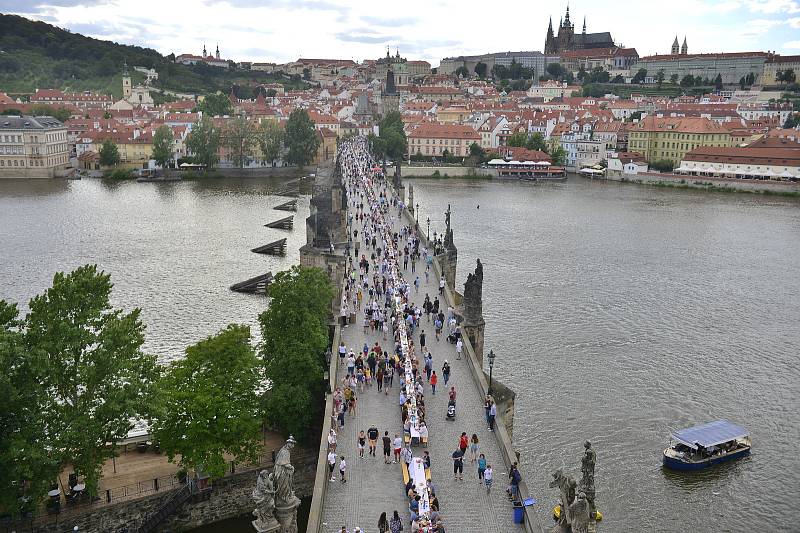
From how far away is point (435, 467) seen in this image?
49.6ft

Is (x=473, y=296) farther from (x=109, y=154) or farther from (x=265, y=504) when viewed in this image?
(x=109, y=154)

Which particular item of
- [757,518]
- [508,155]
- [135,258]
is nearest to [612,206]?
[508,155]

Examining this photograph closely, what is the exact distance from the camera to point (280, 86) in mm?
182875

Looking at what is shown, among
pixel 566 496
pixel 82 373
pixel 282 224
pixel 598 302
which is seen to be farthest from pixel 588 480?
pixel 282 224

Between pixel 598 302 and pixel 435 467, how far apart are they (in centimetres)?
2260

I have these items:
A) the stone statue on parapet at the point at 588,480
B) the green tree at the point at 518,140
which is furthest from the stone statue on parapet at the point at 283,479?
the green tree at the point at 518,140

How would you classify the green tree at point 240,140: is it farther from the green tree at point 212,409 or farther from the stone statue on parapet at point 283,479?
the stone statue on parapet at point 283,479

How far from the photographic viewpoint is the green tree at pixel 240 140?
86.8 metres

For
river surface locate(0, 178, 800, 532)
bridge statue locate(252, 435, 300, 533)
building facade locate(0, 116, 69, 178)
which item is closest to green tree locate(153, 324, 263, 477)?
bridge statue locate(252, 435, 300, 533)

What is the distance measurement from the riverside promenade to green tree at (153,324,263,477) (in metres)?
2.20

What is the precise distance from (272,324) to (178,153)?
7404 centimetres

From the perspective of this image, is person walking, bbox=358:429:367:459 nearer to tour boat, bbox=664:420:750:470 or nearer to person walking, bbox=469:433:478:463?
person walking, bbox=469:433:478:463

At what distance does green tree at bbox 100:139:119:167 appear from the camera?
84188 millimetres

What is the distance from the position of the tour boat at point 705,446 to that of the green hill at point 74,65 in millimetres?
142106
